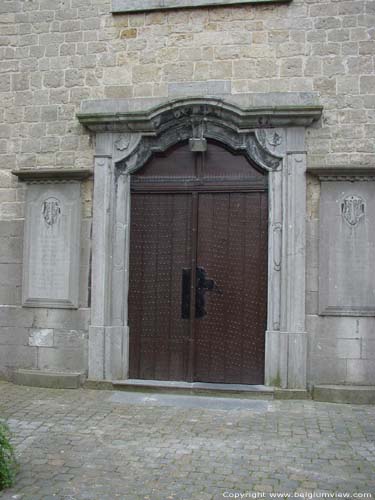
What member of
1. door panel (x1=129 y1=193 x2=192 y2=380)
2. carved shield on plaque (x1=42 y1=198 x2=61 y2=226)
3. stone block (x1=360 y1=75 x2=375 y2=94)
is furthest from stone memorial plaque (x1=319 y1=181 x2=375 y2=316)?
carved shield on plaque (x1=42 y1=198 x2=61 y2=226)

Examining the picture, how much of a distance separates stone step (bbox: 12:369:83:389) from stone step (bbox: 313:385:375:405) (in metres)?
2.89

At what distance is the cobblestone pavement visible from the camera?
148 inches

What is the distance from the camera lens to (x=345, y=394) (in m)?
6.08

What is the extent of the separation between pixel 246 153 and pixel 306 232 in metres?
1.22

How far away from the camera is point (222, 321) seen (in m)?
6.58

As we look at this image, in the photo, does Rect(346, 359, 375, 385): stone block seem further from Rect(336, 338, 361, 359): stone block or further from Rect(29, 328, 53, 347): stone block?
Rect(29, 328, 53, 347): stone block

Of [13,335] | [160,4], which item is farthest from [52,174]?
[160,4]

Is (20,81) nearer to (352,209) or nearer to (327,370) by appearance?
(352,209)

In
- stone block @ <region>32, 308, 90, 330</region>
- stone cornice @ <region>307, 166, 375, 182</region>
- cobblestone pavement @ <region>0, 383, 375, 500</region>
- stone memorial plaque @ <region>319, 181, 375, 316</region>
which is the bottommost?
cobblestone pavement @ <region>0, 383, 375, 500</region>

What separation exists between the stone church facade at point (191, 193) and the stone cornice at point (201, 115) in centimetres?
2

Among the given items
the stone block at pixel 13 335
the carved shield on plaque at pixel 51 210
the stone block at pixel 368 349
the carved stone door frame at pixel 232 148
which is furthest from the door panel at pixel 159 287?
the stone block at pixel 368 349

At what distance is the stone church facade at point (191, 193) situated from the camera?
20.8ft

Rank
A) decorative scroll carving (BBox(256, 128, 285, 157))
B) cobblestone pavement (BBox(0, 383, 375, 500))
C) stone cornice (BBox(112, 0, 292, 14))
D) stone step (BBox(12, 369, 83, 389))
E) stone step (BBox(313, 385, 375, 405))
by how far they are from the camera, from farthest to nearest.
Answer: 1. stone cornice (BBox(112, 0, 292, 14))
2. stone step (BBox(12, 369, 83, 389))
3. decorative scroll carving (BBox(256, 128, 285, 157))
4. stone step (BBox(313, 385, 375, 405))
5. cobblestone pavement (BBox(0, 383, 375, 500))

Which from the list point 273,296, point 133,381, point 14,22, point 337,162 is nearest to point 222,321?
point 273,296
